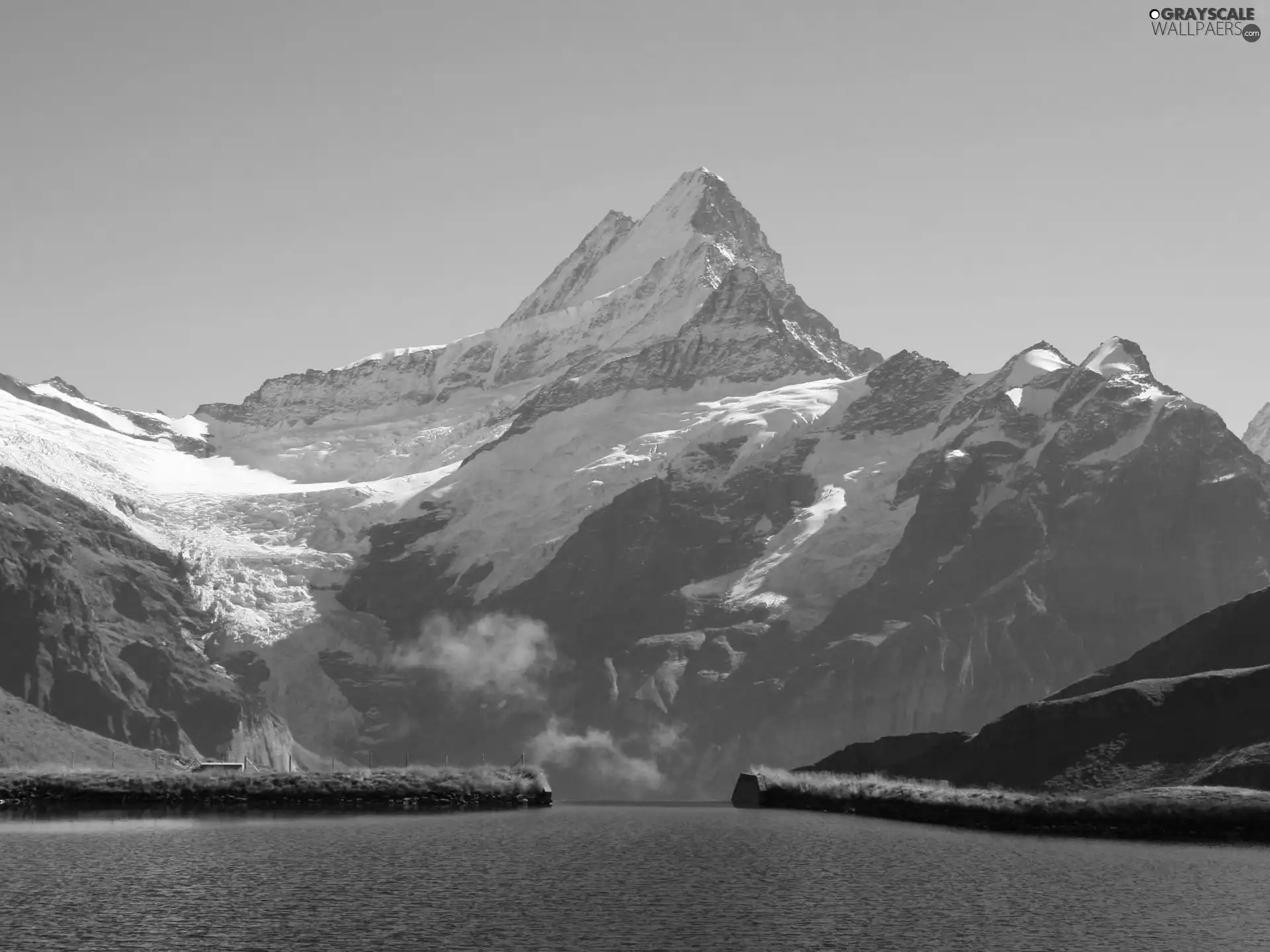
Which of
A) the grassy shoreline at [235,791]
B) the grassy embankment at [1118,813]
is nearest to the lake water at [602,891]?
the grassy embankment at [1118,813]

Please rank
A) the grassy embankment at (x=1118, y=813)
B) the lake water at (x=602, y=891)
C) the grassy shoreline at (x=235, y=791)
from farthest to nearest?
the grassy shoreline at (x=235, y=791) < the grassy embankment at (x=1118, y=813) < the lake water at (x=602, y=891)

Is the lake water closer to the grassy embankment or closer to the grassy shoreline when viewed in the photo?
the grassy embankment

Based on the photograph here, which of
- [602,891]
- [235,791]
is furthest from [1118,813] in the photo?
[235,791]

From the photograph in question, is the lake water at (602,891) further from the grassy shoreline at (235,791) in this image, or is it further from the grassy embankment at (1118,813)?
the grassy shoreline at (235,791)

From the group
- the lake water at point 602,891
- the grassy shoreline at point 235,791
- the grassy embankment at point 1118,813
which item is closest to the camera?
the lake water at point 602,891

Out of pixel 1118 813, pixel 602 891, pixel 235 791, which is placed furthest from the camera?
pixel 235 791

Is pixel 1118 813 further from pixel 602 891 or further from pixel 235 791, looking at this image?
pixel 235 791

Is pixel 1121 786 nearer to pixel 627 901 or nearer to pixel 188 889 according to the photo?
pixel 627 901
